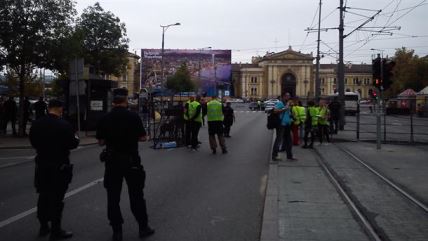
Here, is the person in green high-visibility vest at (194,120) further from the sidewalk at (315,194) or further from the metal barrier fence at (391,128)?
the metal barrier fence at (391,128)

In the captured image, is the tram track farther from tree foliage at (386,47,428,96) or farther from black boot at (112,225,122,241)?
tree foliage at (386,47,428,96)

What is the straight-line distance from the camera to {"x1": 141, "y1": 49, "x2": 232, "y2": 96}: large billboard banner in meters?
117

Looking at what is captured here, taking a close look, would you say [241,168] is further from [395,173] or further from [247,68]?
[247,68]

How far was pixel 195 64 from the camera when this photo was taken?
12081 centimetres

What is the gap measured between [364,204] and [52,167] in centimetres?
497

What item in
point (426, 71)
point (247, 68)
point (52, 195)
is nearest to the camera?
point (52, 195)

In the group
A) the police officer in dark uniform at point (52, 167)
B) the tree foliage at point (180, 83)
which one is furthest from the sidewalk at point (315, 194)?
the tree foliage at point (180, 83)

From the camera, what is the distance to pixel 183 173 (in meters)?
12.9

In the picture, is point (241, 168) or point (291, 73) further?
point (291, 73)

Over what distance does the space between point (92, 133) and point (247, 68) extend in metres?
131

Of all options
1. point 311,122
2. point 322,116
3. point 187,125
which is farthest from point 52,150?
point 322,116

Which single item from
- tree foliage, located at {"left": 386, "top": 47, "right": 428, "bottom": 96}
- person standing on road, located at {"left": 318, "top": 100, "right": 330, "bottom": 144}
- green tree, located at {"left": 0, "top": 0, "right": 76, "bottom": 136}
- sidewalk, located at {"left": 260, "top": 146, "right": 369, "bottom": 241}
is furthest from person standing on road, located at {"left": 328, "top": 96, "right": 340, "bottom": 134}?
tree foliage, located at {"left": 386, "top": 47, "right": 428, "bottom": 96}

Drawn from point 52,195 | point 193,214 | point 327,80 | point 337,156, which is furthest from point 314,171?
point 327,80

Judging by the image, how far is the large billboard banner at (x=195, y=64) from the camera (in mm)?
117375
